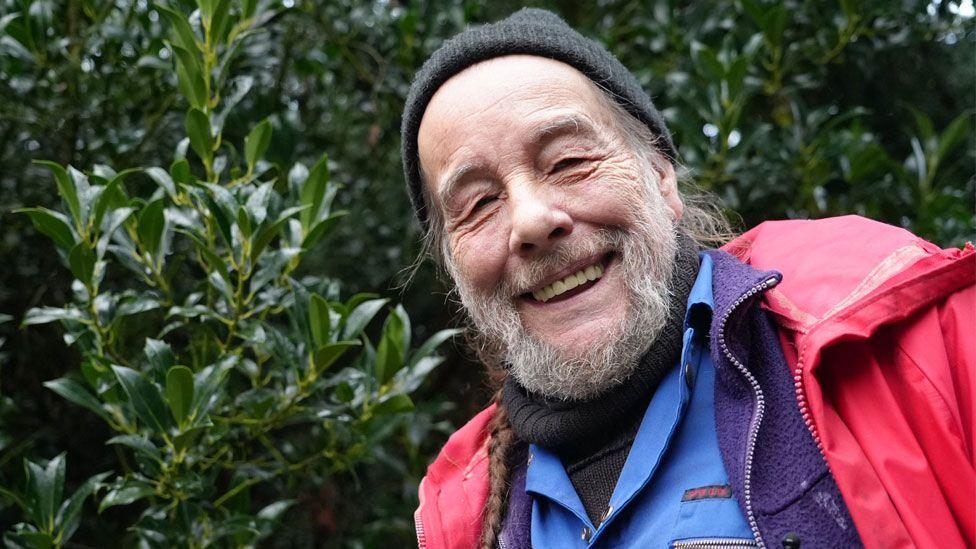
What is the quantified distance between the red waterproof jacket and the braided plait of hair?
2.27 ft

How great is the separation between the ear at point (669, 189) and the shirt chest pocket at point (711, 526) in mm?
677

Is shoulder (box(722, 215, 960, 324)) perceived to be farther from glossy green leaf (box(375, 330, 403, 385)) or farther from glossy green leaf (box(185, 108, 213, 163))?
glossy green leaf (box(185, 108, 213, 163))

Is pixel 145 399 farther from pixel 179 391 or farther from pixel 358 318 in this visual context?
pixel 358 318

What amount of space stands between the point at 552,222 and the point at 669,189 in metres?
0.43

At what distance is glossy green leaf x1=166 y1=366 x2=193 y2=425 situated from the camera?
68.4 inches

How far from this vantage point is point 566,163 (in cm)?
166

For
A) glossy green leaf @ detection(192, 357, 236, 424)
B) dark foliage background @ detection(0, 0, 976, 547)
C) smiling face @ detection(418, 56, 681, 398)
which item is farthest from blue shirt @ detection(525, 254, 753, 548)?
dark foliage background @ detection(0, 0, 976, 547)

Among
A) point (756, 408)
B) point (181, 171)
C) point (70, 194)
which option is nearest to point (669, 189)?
point (756, 408)

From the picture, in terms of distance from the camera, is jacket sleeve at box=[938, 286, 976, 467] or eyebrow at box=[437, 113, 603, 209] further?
eyebrow at box=[437, 113, 603, 209]

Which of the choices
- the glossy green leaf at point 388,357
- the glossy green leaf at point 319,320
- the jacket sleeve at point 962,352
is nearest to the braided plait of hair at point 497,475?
the glossy green leaf at point 388,357

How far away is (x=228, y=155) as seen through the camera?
2.62 m

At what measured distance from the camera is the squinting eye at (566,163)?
5.41 feet

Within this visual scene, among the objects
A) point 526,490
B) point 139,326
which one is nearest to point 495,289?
point 526,490

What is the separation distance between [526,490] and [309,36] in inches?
77.0
